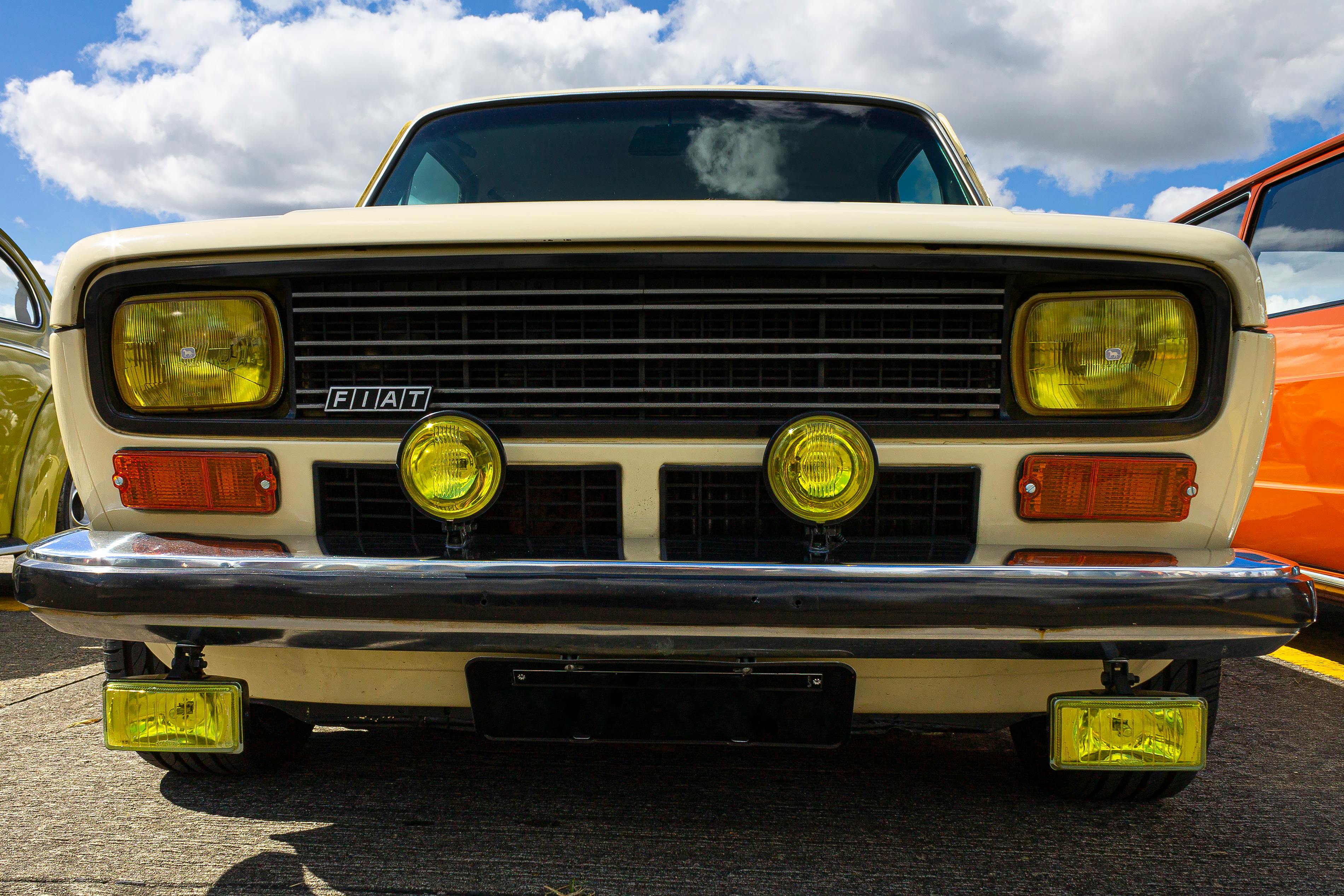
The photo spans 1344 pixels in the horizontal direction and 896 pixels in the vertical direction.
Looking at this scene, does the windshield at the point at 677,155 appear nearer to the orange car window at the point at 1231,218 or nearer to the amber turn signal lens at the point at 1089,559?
the amber turn signal lens at the point at 1089,559

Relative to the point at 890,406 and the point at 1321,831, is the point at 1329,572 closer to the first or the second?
the point at 1321,831

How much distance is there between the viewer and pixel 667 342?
162cm

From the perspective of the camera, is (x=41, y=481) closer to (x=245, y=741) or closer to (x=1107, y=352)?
(x=245, y=741)

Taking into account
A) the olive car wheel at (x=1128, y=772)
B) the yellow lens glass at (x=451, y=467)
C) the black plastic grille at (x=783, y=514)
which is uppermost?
the yellow lens glass at (x=451, y=467)

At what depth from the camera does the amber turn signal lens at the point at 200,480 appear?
166 cm

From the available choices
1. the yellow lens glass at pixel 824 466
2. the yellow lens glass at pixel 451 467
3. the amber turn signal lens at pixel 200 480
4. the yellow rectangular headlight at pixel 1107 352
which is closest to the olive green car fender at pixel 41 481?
the amber turn signal lens at pixel 200 480

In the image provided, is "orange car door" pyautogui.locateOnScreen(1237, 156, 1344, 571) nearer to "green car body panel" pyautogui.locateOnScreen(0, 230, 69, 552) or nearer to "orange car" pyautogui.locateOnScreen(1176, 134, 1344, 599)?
"orange car" pyautogui.locateOnScreen(1176, 134, 1344, 599)

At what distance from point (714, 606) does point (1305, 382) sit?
8.25ft

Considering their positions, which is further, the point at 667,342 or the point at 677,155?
the point at 677,155

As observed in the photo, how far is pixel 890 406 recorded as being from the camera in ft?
5.38

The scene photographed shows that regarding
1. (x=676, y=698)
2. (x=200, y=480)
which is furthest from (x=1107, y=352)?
(x=200, y=480)

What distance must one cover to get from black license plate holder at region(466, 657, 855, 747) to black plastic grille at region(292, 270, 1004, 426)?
438 mm

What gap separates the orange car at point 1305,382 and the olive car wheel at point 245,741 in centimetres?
282

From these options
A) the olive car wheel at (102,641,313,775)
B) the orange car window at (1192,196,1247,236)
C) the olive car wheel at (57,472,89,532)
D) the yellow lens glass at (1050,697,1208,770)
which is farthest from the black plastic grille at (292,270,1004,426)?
the olive car wheel at (57,472,89,532)
